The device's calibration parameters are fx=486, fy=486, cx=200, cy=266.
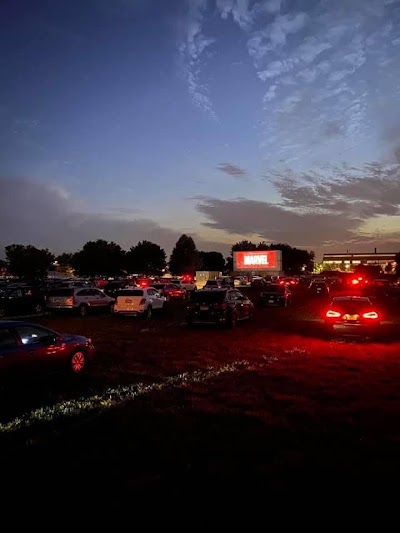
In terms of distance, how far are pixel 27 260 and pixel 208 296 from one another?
353 feet

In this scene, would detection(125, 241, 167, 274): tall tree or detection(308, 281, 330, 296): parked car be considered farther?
detection(125, 241, 167, 274): tall tree

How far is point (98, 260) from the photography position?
122 metres

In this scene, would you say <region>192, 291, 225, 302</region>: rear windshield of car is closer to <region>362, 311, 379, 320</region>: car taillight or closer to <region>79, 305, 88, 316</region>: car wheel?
<region>362, 311, 379, 320</region>: car taillight

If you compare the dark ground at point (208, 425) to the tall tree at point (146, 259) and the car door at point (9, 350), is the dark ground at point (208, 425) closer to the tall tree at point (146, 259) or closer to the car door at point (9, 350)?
the car door at point (9, 350)

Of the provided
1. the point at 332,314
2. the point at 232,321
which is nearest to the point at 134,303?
the point at 232,321

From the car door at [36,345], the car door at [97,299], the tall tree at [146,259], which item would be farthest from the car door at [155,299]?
the tall tree at [146,259]

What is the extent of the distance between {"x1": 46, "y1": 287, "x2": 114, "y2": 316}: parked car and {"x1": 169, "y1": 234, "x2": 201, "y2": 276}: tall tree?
89090 mm

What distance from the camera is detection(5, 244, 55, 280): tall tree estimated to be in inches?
4680

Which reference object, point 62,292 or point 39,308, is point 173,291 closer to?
point 39,308

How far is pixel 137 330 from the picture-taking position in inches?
768

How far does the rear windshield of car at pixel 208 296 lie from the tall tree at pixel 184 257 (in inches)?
3793

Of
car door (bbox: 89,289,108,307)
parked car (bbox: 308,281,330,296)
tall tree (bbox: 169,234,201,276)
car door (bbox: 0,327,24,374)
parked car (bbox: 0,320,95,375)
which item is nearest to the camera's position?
car door (bbox: 0,327,24,374)

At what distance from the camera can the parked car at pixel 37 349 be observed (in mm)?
8922

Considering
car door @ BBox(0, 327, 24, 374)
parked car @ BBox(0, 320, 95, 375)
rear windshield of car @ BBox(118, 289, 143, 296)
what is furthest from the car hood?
rear windshield of car @ BBox(118, 289, 143, 296)
